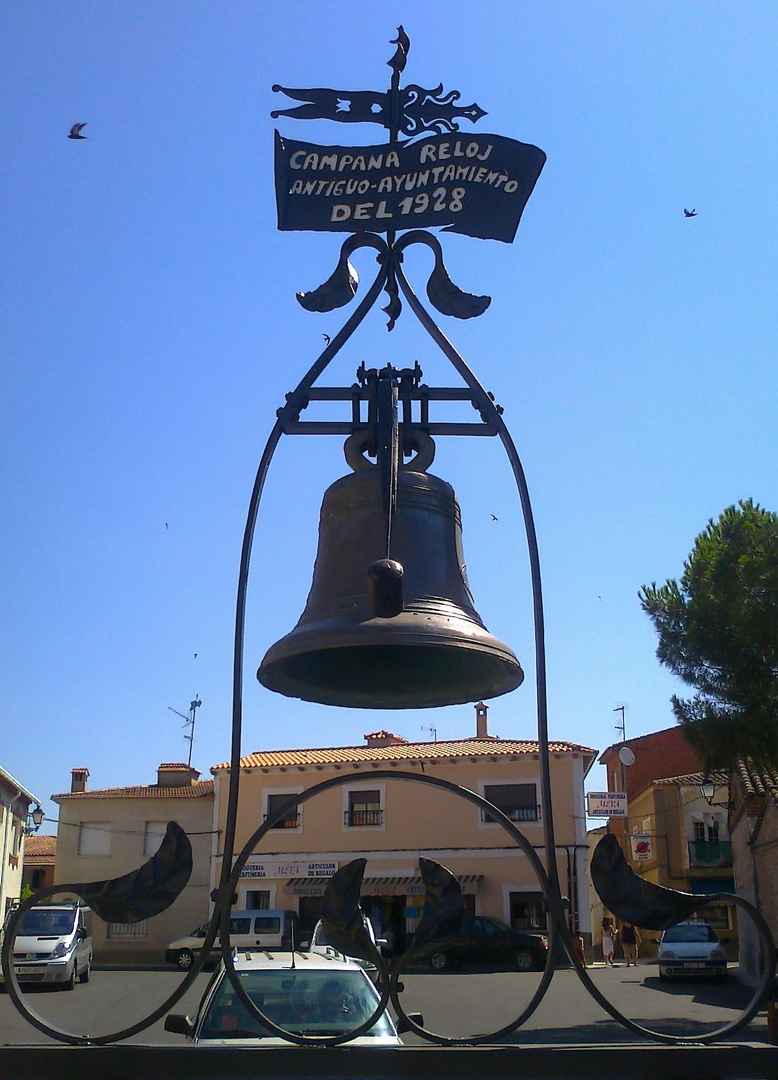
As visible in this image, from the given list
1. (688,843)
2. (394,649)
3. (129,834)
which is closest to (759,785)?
(688,843)

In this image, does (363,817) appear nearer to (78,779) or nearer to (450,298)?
(78,779)

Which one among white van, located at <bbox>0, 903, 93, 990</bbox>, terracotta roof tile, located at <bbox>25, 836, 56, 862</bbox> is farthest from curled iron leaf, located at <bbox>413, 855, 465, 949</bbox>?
terracotta roof tile, located at <bbox>25, 836, 56, 862</bbox>

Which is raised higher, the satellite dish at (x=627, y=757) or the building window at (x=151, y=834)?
the satellite dish at (x=627, y=757)

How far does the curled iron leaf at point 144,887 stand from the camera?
269 centimetres

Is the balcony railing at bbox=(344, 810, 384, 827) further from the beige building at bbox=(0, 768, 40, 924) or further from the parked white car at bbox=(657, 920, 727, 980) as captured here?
the parked white car at bbox=(657, 920, 727, 980)

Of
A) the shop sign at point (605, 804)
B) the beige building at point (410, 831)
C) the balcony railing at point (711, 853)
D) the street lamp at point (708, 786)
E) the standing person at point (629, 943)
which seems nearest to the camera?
the street lamp at point (708, 786)

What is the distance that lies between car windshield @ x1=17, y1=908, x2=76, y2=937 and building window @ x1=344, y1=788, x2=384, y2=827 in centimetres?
1342

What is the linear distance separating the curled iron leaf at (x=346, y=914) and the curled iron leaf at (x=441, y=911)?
0.47 feet

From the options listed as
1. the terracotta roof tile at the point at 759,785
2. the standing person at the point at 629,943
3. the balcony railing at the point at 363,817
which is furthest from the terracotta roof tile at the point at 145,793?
the terracotta roof tile at the point at 759,785

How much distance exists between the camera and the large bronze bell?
3078 millimetres

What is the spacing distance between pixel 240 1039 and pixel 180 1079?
3.59 meters

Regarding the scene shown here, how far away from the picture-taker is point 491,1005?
15.7m

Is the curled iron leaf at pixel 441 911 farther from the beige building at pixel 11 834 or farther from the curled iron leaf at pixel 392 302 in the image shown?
the beige building at pixel 11 834

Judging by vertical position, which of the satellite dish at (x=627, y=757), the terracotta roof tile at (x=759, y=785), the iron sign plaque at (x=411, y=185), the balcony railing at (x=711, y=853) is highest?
the satellite dish at (x=627, y=757)
